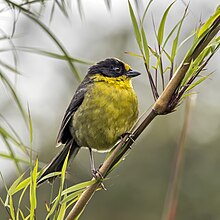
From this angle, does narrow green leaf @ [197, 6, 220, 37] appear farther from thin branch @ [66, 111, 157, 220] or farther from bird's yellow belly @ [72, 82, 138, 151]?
bird's yellow belly @ [72, 82, 138, 151]

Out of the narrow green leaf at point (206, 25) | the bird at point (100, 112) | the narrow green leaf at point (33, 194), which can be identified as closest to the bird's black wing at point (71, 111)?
the bird at point (100, 112)

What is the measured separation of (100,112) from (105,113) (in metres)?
0.05

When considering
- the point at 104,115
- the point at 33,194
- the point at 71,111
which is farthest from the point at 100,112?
the point at 33,194

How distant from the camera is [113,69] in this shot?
331 centimetres

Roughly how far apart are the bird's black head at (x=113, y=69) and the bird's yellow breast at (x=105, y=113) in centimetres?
3

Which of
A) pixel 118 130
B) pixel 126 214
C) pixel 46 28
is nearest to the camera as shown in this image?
pixel 46 28

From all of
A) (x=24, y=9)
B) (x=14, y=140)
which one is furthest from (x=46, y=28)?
(x=14, y=140)

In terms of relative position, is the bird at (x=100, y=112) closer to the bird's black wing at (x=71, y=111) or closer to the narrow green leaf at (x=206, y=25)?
the bird's black wing at (x=71, y=111)

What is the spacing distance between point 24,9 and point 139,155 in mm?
7031

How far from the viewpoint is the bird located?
2885mm

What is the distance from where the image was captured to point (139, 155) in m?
9.28

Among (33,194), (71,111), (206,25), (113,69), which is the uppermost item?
(206,25)

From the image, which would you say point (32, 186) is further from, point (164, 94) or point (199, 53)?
Result: point (199, 53)

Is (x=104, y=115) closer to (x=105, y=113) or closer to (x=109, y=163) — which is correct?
(x=105, y=113)
